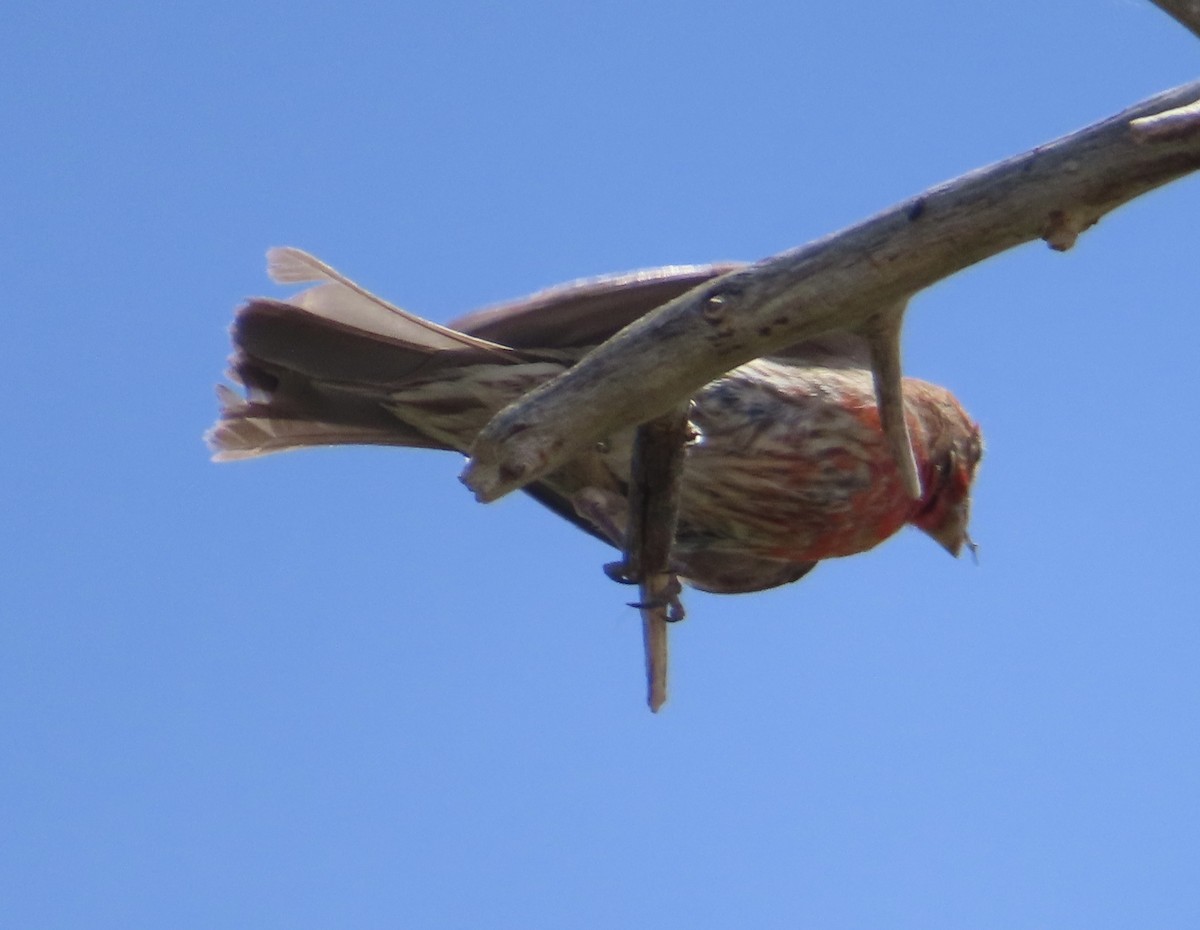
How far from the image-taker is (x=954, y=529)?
6.58 metres

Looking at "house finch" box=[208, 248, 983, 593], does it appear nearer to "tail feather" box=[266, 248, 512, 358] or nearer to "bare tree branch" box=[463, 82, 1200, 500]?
"tail feather" box=[266, 248, 512, 358]

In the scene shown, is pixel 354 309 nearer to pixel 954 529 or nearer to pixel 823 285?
pixel 954 529

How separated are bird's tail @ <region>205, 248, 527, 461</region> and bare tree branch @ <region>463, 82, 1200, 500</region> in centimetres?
243

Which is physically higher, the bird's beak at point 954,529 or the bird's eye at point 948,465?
the bird's eye at point 948,465

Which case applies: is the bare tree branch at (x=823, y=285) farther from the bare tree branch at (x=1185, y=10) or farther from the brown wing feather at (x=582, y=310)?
the brown wing feather at (x=582, y=310)

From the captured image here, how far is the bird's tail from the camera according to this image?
17.9 ft

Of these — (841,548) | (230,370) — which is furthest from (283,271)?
(841,548)

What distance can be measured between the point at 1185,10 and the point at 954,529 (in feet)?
12.6

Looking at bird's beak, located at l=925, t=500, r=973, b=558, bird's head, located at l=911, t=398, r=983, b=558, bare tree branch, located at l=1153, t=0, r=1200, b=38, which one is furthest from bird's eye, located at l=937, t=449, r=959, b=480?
bare tree branch, located at l=1153, t=0, r=1200, b=38

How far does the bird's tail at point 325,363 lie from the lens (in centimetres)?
545

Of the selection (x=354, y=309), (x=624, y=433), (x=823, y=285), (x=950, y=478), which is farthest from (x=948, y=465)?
(x=823, y=285)

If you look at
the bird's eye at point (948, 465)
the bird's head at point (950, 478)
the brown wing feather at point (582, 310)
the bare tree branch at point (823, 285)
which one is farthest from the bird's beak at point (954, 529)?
the bare tree branch at point (823, 285)

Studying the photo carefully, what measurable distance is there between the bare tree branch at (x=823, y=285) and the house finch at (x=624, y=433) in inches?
83.0

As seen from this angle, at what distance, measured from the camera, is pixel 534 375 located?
5.65 metres
